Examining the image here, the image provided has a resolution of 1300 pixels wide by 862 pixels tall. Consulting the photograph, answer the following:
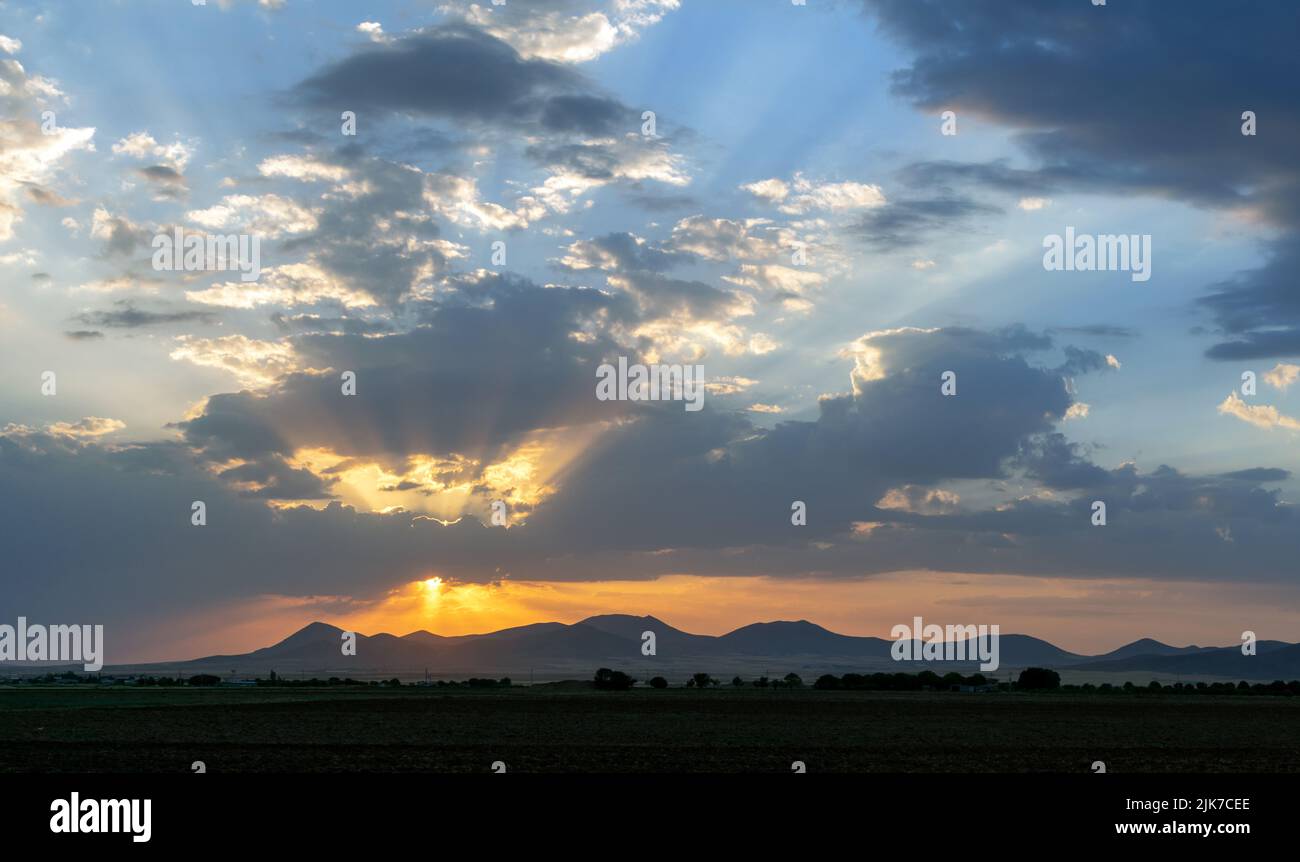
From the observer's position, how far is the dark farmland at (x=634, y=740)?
42.3 meters

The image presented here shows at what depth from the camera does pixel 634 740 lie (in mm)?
55562

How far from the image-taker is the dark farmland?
139 ft
